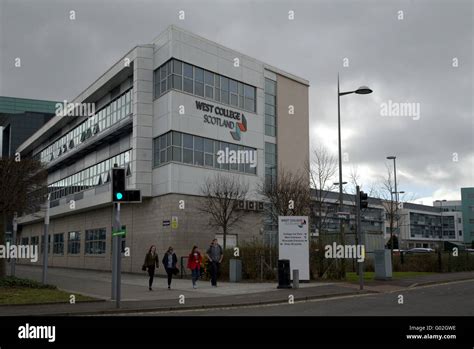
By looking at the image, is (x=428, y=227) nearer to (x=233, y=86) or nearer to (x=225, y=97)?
(x=233, y=86)

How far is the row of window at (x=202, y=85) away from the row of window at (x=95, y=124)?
3.88 m

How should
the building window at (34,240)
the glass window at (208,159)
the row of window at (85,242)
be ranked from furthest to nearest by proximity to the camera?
1. the building window at (34,240)
2. the row of window at (85,242)
3. the glass window at (208,159)

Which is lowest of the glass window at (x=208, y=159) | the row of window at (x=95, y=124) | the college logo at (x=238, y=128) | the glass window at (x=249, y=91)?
the glass window at (x=208, y=159)

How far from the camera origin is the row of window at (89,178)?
37.3m

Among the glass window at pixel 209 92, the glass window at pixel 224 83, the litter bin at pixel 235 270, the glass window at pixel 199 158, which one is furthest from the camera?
the glass window at pixel 224 83

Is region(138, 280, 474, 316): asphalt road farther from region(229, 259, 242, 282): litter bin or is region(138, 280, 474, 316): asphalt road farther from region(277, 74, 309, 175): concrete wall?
region(277, 74, 309, 175): concrete wall

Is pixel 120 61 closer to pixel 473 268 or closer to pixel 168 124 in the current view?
pixel 168 124

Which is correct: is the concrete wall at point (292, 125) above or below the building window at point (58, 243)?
above

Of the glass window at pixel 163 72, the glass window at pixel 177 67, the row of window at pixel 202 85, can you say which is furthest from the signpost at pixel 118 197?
the glass window at pixel 163 72

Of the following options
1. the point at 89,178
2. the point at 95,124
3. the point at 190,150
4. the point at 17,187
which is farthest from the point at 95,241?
the point at 17,187

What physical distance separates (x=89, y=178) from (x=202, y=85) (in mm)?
15044

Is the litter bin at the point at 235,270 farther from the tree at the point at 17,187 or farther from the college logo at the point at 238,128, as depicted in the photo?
the college logo at the point at 238,128

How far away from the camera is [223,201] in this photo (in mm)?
31719
